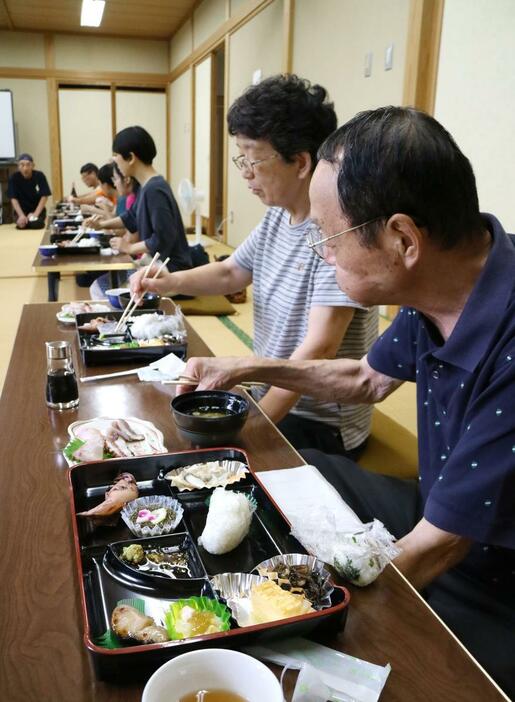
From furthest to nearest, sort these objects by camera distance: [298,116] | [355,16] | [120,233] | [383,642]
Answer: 1. [120,233]
2. [355,16]
3. [298,116]
4. [383,642]

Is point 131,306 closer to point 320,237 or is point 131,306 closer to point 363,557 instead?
point 320,237

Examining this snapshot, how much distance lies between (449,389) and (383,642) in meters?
0.53

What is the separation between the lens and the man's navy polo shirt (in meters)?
0.95

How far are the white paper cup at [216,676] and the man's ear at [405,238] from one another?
68 cm

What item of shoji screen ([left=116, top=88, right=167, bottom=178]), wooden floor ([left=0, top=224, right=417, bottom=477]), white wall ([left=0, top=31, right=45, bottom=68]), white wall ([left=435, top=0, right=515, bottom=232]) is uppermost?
white wall ([left=0, top=31, right=45, bottom=68])

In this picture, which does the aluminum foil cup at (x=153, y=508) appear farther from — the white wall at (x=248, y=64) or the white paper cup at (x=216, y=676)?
the white wall at (x=248, y=64)

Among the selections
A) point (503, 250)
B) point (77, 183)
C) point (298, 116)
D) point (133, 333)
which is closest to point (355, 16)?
point (298, 116)

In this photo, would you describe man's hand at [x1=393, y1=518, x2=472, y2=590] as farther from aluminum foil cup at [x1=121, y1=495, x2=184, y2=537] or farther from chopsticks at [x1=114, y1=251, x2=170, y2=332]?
chopsticks at [x1=114, y1=251, x2=170, y2=332]

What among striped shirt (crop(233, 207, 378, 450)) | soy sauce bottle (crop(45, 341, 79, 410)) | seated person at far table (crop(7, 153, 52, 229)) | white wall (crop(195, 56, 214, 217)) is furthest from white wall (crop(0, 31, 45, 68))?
soy sauce bottle (crop(45, 341, 79, 410))

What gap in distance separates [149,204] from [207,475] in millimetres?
3275

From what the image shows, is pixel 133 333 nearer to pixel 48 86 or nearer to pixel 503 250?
pixel 503 250

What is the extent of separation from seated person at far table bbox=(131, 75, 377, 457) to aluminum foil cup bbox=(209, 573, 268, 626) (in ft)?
2.67

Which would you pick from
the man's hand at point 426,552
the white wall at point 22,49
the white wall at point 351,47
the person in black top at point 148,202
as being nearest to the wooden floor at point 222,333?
the person in black top at point 148,202

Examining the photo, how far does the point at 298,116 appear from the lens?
1791 millimetres
